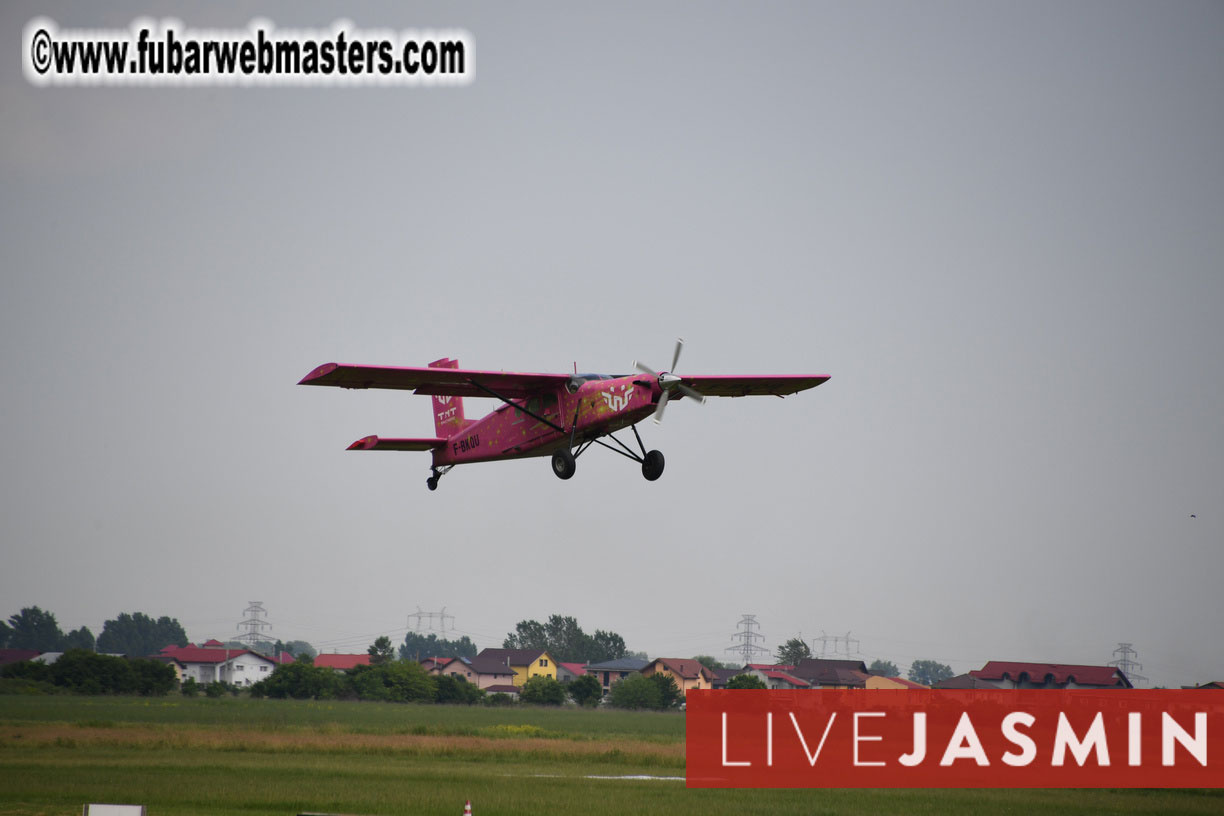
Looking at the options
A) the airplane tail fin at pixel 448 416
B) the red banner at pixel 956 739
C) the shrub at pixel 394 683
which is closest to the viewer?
the airplane tail fin at pixel 448 416

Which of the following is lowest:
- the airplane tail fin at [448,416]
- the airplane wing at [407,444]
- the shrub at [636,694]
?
the shrub at [636,694]

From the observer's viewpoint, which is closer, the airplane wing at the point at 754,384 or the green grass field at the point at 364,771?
the airplane wing at the point at 754,384

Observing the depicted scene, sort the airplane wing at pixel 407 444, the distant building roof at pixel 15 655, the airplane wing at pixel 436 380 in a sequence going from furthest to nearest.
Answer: the distant building roof at pixel 15 655, the airplane wing at pixel 407 444, the airplane wing at pixel 436 380

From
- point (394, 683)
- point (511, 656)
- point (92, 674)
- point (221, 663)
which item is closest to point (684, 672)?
point (511, 656)

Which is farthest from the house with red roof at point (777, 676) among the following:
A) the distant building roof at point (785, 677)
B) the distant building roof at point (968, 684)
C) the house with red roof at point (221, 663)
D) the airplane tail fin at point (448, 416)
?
the airplane tail fin at point (448, 416)

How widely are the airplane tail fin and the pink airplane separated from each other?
209cm

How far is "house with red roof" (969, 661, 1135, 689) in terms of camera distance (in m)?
91.4

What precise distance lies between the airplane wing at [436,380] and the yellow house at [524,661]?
104304 millimetres

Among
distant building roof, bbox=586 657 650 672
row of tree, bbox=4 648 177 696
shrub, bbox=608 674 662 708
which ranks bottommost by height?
distant building roof, bbox=586 657 650 672

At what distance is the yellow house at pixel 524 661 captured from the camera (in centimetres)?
13350

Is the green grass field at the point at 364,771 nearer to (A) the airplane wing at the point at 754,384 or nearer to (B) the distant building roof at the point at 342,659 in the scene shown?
(A) the airplane wing at the point at 754,384

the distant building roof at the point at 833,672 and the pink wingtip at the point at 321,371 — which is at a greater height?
the pink wingtip at the point at 321,371

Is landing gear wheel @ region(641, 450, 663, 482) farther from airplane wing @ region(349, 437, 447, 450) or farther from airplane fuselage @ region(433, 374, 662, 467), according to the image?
airplane wing @ region(349, 437, 447, 450)

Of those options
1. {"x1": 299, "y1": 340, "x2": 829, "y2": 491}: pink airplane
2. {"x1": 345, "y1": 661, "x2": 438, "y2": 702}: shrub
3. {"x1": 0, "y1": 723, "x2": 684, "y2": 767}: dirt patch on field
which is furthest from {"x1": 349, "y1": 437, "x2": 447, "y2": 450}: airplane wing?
{"x1": 345, "y1": 661, "x2": 438, "y2": 702}: shrub
